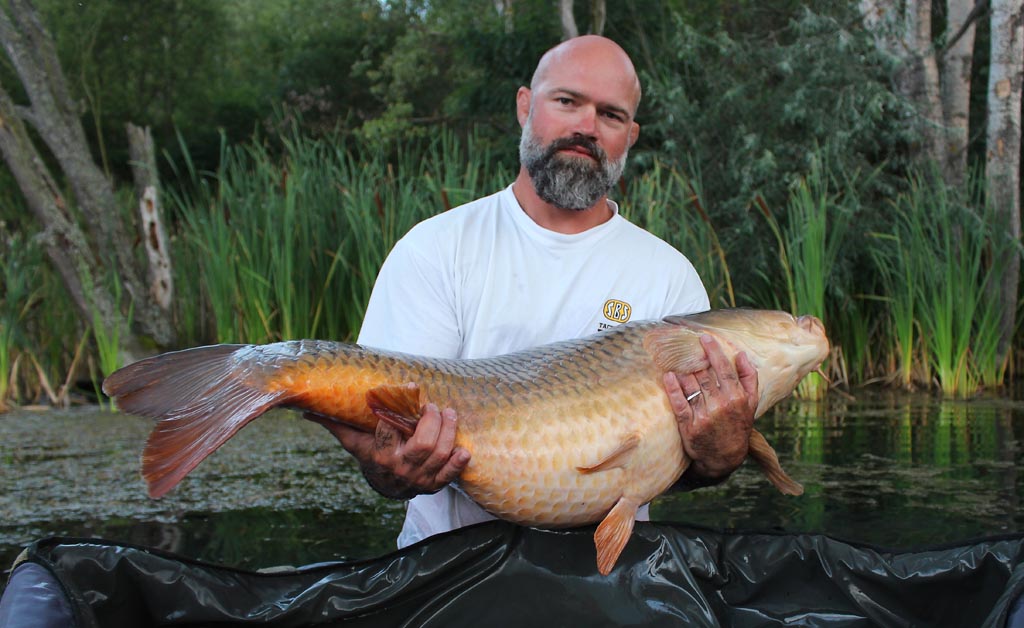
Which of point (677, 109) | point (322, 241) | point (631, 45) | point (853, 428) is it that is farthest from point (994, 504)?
point (631, 45)

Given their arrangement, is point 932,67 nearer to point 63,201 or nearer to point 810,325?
point 63,201

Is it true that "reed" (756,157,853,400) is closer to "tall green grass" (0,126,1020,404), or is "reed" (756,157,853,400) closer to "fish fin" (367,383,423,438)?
"tall green grass" (0,126,1020,404)

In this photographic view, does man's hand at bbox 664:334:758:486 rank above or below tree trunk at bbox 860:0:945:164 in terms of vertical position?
below

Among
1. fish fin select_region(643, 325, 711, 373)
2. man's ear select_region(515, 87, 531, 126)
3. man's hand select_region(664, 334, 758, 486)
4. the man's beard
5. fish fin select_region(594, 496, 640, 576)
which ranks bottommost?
fish fin select_region(594, 496, 640, 576)

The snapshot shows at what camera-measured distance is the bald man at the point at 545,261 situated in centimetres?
235

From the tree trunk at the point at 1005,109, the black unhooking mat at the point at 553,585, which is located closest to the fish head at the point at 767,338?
the black unhooking mat at the point at 553,585

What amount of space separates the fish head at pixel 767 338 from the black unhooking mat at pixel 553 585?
0.44m

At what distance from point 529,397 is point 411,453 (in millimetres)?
250

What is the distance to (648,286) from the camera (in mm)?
2473

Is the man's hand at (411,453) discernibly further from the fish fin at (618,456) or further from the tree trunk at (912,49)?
the tree trunk at (912,49)

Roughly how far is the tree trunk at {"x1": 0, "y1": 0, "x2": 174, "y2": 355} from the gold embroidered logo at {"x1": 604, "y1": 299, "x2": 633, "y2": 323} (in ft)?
14.7

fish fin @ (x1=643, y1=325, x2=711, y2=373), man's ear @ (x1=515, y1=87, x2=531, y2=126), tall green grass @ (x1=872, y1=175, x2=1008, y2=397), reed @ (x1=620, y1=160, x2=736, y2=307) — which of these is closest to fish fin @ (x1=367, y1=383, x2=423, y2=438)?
fish fin @ (x1=643, y1=325, x2=711, y2=373)

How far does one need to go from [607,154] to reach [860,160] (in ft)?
19.6

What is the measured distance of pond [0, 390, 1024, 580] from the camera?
3.20m
